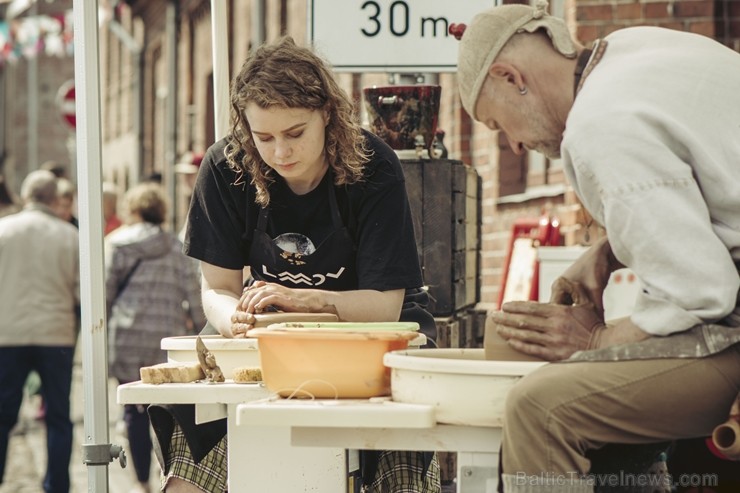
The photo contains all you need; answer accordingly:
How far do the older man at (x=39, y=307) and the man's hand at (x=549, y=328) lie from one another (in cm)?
563

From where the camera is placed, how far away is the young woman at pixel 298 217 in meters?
3.65

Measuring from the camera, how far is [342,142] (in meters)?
3.74

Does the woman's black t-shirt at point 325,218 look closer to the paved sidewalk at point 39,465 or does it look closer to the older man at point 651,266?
the older man at point 651,266

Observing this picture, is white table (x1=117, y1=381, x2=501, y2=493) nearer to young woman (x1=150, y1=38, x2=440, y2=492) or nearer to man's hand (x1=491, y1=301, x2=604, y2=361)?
man's hand (x1=491, y1=301, x2=604, y2=361)

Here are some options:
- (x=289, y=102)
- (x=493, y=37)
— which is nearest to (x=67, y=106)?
(x=289, y=102)

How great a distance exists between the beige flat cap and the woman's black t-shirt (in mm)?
918

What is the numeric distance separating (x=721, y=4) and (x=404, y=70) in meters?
2.70

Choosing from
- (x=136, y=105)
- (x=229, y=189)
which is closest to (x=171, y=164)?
(x=136, y=105)

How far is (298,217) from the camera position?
381cm

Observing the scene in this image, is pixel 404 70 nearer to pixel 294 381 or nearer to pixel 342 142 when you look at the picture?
pixel 342 142

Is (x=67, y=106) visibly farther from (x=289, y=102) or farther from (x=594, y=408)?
(x=594, y=408)

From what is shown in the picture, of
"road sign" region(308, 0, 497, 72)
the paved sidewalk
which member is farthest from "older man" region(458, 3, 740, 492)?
the paved sidewalk

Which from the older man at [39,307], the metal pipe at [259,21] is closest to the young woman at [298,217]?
the older man at [39,307]

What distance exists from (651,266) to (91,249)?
2.01m
